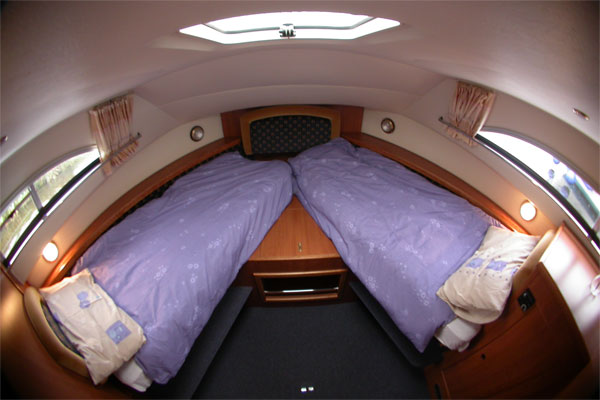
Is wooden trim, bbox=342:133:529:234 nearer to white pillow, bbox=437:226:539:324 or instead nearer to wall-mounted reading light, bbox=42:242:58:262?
white pillow, bbox=437:226:539:324

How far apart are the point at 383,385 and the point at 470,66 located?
2.13 m

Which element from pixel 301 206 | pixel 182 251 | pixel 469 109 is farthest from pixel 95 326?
pixel 469 109

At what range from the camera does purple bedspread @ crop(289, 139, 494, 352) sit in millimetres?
1604

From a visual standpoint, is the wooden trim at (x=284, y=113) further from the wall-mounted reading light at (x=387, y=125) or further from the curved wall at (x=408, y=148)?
the wall-mounted reading light at (x=387, y=125)

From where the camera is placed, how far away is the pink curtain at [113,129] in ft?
5.71

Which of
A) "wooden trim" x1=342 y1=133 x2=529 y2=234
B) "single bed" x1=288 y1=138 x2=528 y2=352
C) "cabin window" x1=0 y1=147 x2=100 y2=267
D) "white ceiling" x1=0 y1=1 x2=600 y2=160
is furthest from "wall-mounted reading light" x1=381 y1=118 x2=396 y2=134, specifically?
"cabin window" x1=0 y1=147 x2=100 y2=267

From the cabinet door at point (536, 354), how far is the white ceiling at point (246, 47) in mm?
756

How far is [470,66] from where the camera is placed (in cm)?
123

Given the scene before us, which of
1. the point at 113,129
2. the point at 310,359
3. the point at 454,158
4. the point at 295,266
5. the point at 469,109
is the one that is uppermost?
the point at 469,109

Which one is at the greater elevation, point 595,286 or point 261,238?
point 595,286

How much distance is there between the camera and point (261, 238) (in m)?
2.14

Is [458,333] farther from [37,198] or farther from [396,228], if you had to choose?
[37,198]

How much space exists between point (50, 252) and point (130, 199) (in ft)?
2.26

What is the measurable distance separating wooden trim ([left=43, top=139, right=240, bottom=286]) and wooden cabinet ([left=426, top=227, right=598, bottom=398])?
2.67 meters
